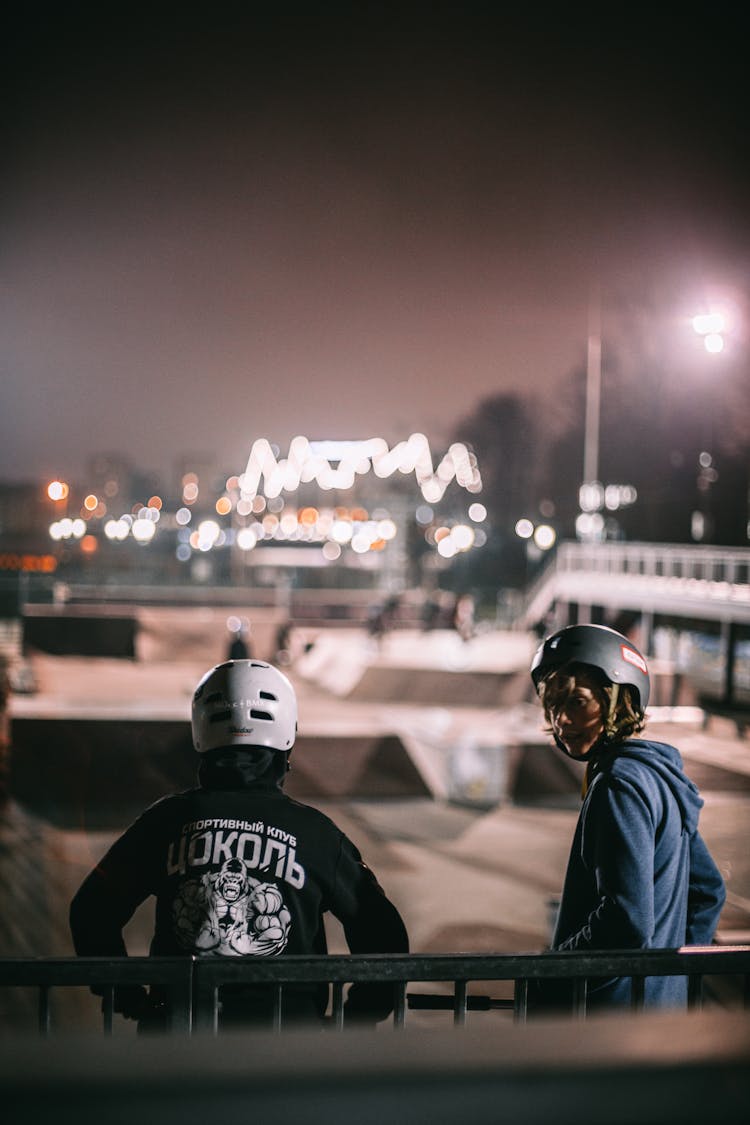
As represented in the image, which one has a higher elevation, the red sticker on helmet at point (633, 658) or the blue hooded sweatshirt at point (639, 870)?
the red sticker on helmet at point (633, 658)

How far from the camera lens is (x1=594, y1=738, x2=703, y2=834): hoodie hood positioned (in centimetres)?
253

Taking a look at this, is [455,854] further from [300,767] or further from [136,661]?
[136,661]

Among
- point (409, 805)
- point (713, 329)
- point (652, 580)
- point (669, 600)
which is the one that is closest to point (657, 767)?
point (409, 805)

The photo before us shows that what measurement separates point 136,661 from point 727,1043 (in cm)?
3194

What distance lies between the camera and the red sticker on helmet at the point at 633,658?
293 centimetres

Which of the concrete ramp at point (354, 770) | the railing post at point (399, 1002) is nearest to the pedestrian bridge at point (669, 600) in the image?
the concrete ramp at point (354, 770)

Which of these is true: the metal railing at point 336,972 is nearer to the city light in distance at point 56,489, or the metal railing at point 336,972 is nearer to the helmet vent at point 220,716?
the helmet vent at point 220,716

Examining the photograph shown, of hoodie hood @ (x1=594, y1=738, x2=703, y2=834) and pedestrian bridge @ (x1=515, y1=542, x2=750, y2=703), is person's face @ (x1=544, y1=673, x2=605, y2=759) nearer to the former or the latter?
hoodie hood @ (x1=594, y1=738, x2=703, y2=834)

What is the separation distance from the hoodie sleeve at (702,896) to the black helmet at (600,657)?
0.47m

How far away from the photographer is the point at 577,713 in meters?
2.86

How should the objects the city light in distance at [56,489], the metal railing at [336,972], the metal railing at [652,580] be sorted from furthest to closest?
the metal railing at [652,580] < the city light in distance at [56,489] < the metal railing at [336,972]

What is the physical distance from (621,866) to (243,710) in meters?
1.04

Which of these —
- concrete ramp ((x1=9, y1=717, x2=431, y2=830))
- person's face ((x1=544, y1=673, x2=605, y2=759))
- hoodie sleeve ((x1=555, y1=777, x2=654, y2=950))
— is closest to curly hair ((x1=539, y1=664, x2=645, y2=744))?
person's face ((x1=544, y1=673, x2=605, y2=759))

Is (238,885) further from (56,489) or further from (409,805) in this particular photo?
(56,489)
